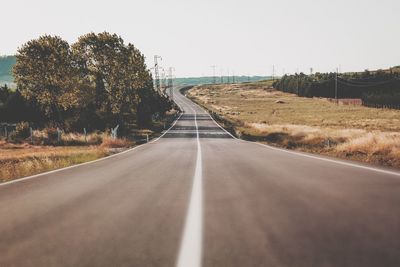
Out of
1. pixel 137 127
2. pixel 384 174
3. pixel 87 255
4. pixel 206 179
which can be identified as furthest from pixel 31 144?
pixel 87 255

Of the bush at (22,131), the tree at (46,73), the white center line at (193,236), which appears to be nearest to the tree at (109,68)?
the tree at (46,73)

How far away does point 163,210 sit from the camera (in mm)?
5438

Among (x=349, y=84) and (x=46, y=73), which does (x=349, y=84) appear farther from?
(x=46, y=73)

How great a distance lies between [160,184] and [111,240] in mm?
3881

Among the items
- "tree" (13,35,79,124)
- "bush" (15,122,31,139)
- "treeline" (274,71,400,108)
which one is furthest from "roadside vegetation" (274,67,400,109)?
"bush" (15,122,31,139)

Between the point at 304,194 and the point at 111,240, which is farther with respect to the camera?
the point at 304,194

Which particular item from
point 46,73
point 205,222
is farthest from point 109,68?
point 205,222

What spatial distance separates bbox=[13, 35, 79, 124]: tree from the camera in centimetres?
4091

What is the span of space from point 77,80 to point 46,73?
10.3ft

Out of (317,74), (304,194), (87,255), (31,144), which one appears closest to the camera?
(87,255)

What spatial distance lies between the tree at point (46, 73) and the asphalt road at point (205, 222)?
1375 inches

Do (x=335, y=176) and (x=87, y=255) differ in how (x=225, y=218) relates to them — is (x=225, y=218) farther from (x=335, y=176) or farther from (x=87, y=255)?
(x=335, y=176)

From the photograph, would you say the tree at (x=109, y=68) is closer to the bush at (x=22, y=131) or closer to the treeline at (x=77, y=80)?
the treeline at (x=77, y=80)

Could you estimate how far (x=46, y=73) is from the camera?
136 ft
